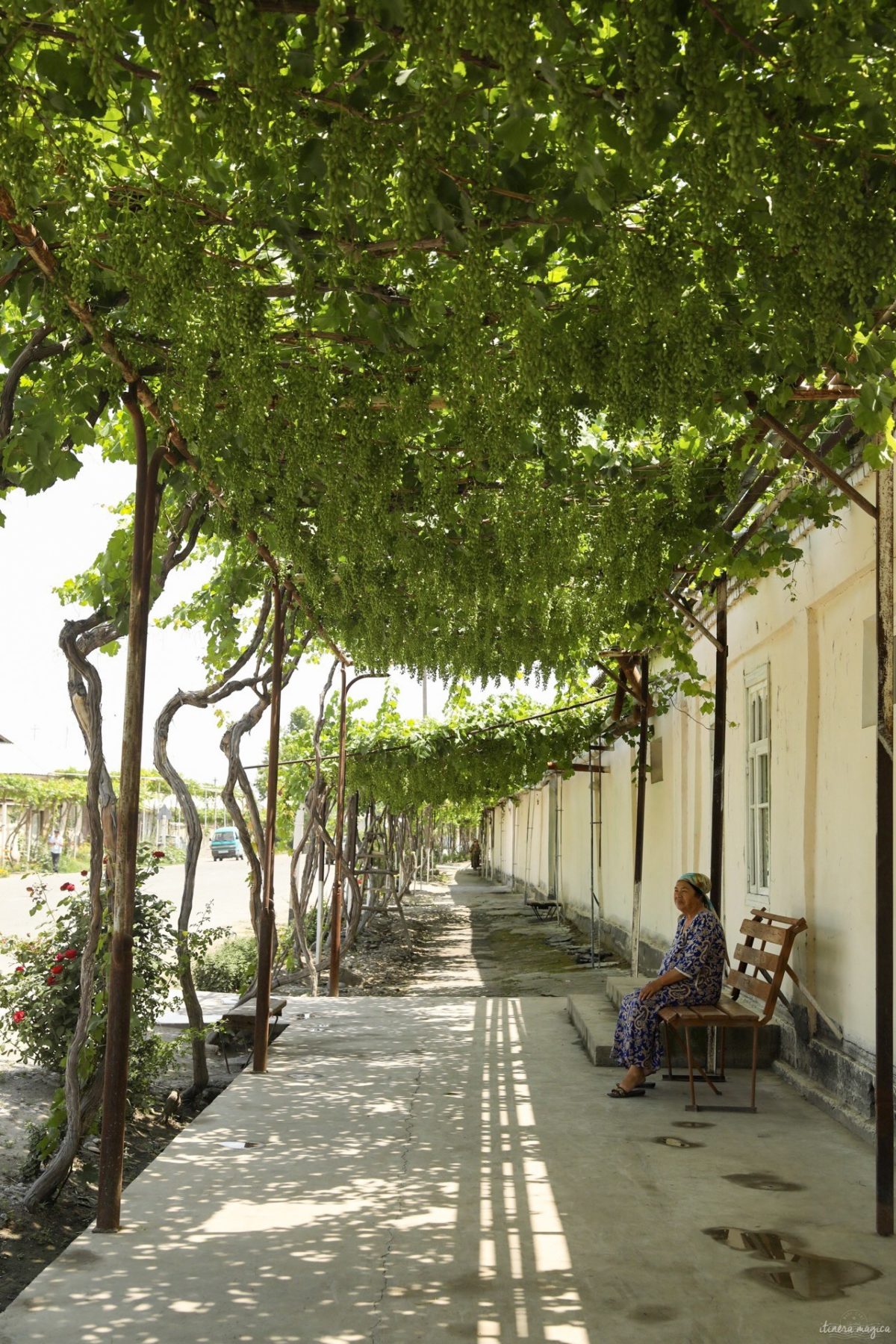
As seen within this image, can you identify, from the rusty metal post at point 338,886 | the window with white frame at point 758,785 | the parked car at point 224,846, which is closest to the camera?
the window with white frame at point 758,785

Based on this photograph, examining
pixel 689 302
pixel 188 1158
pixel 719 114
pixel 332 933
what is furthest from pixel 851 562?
pixel 332 933

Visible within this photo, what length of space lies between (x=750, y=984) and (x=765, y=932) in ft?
1.20

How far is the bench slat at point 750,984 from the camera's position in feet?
20.6

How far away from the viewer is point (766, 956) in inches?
265

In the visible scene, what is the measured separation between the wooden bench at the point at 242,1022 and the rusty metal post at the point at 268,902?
116cm

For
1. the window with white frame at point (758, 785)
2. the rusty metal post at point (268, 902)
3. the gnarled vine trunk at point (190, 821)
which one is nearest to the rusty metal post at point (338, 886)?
the gnarled vine trunk at point (190, 821)

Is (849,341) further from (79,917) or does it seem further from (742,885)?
(742,885)

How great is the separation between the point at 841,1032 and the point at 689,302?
13.0 ft

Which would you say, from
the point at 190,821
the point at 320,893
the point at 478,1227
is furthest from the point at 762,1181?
the point at 320,893

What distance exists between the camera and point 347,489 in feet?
19.0

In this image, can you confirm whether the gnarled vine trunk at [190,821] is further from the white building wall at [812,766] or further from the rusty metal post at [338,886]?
the white building wall at [812,766]

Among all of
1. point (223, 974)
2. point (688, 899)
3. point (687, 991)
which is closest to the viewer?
point (687, 991)

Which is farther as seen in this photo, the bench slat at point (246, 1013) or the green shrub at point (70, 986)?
the bench slat at point (246, 1013)

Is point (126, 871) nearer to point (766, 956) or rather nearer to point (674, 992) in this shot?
point (674, 992)
